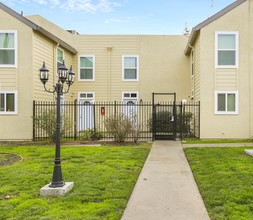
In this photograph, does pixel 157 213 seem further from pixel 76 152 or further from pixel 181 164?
pixel 76 152

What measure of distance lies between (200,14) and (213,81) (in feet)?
27.0

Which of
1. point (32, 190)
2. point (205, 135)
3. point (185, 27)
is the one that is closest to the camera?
point (32, 190)

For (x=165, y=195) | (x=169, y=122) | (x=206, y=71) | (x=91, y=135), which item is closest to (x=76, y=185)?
(x=165, y=195)

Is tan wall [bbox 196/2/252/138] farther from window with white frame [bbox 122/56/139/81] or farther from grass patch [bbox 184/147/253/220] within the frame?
window with white frame [bbox 122/56/139/81]

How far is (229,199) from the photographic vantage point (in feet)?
19.7

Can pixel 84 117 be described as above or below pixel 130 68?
below

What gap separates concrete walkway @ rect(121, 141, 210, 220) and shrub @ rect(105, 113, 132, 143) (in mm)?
4725

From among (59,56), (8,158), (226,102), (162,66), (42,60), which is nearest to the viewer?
(8,158)

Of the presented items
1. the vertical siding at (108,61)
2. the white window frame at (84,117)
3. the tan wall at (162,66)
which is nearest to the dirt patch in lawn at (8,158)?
the white window frame at (84,117)

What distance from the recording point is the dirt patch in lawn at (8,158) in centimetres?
1008

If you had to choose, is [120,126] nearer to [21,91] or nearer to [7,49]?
[21,91]

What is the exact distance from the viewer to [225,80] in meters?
16.8

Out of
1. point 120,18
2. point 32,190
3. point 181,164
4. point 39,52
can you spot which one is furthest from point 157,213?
point 120,18

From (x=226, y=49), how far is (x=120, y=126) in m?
6.98
